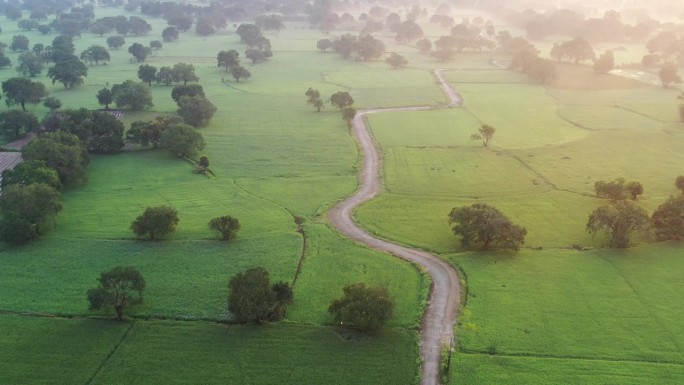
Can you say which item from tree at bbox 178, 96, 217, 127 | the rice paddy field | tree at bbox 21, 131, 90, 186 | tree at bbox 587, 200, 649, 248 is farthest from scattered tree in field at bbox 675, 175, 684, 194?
tree at bbox 21, 131, 90, 186

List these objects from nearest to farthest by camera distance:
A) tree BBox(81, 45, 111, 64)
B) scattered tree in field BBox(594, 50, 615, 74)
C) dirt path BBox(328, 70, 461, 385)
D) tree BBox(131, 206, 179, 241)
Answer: dirt path BBox(328, 70, 461, 385)
tree BBox(131, 206, 179, 241)
scattered tree in field BBox(594, 50, 615, 74)
tree BBox(81, 45, 111, 64)

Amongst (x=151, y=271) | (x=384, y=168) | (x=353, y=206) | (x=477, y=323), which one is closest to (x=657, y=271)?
(x=477, y=323)

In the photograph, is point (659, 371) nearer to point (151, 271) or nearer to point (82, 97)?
point (151, 271)

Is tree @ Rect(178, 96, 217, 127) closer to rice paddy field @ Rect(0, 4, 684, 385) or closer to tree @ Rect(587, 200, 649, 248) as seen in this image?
rice paddy field @ Rect(0, 4, 684, 385)

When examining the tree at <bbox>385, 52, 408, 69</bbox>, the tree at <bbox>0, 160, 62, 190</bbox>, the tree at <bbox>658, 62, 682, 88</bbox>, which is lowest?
the tree at <bbox>0, 160, 62, 190</bbox>

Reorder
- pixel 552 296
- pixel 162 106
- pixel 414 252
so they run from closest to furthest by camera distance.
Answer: pixel 552 296, pixel 414 252, pixel 162 106

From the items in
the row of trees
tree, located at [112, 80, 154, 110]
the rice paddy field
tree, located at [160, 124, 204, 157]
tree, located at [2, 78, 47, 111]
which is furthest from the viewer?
tree, located at [112, 80, 154, 110]

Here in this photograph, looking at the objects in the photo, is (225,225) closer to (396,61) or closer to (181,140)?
(181,140)

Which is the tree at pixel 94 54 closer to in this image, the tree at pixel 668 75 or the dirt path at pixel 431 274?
the dirt path at pixel 431 274

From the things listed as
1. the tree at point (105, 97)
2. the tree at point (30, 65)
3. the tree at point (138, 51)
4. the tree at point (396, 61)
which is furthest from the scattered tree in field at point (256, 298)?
the tree at point (138, 51)
